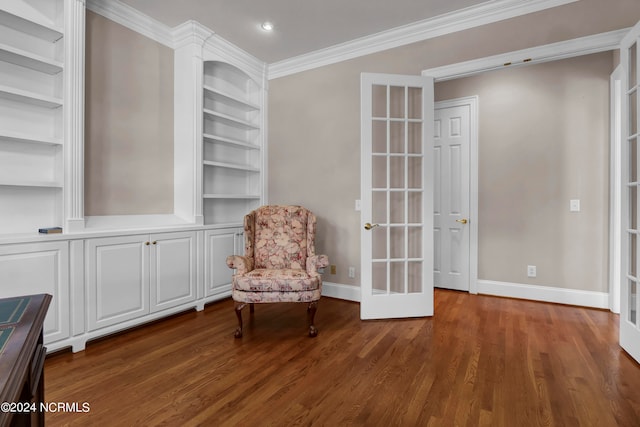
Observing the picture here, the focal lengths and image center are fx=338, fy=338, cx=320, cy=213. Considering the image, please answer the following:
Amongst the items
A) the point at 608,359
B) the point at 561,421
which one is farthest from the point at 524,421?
the point at 608,359

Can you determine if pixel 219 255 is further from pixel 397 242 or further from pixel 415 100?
pixel 415 100

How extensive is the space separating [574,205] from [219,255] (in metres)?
3.64

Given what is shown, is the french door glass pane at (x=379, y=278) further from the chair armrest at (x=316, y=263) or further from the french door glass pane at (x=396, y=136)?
the french door glass pane at (x=396, y=136)

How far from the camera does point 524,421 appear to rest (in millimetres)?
1587

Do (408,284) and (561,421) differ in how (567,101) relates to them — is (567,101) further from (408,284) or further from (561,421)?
(561,421)

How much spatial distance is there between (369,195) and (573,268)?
229 centimetres

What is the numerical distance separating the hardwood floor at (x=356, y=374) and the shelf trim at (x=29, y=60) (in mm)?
1999

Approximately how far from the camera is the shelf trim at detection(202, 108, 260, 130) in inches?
136

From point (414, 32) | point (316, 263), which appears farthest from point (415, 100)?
point (316, 263)

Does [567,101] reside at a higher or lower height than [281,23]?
lower

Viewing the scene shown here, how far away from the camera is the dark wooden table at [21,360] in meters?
0.61

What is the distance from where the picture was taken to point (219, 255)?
3.47 meters

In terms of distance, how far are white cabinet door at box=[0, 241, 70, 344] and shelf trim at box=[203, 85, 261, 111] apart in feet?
6.55

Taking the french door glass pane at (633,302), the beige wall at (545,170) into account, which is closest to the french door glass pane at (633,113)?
the french door glass pane at (633,302)
